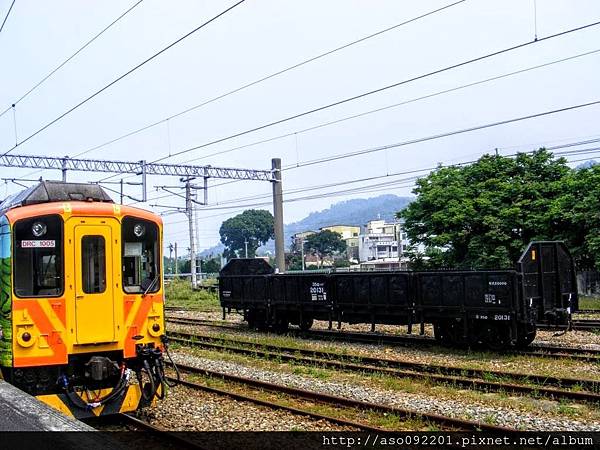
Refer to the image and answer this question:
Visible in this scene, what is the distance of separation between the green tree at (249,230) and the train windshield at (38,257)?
8799 centimetres

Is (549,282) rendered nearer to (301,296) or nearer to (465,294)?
(465,294)

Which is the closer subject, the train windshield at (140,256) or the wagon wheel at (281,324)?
the train windshield at (140,256)

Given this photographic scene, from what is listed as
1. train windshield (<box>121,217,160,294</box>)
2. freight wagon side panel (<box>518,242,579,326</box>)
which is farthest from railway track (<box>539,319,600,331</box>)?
train windshield (<box>121,217,160,294</box>)

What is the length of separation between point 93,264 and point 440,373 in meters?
6.82

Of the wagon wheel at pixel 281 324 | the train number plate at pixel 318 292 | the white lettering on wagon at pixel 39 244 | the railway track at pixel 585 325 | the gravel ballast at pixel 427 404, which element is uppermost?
the white lettering on wagon at pixel 39 244

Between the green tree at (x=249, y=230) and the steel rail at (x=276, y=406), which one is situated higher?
the green tree at (x=249, y=230)

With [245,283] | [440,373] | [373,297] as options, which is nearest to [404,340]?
[373,297]

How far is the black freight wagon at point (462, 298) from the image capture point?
44.5ft

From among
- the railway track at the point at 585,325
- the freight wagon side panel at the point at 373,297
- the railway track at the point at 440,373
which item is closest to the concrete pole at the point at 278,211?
the freight wagon side panel at the point at 373,297

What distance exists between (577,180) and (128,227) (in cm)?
2506

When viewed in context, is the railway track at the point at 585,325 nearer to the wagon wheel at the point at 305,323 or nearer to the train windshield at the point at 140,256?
the wagon wheel at the point at 305,323

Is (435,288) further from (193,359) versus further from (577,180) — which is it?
(577,180)

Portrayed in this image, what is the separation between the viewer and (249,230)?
97.1 metres

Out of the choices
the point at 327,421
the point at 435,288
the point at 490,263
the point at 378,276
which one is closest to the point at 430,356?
the point at 435,288
